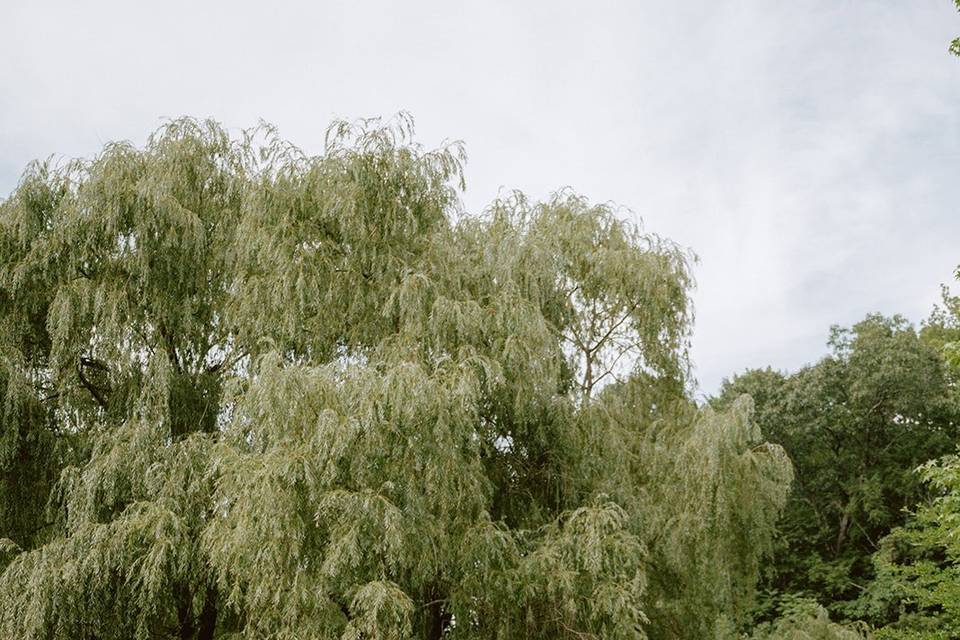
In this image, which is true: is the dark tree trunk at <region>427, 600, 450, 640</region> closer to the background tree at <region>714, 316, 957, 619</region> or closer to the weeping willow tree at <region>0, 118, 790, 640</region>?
the weeping willow tree at <region>0, 118, 790, 640</region>

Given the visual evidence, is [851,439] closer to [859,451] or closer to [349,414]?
[859,451]

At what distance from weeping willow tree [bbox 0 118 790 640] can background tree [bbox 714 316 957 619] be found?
12.5 metres

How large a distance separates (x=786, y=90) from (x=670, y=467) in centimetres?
700

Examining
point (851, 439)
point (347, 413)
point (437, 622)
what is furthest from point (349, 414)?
point (851, 439)

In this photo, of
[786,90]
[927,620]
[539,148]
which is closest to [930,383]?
[927,620]

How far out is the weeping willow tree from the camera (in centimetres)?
674

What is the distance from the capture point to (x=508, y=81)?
11695 mm

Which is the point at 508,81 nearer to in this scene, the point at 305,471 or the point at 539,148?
the point at 539,148

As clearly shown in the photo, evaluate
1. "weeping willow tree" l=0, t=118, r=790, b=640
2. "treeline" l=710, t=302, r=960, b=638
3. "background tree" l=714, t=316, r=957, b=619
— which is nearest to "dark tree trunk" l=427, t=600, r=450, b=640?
"weeping willow tree" l=0, t=118, r=790, b=640

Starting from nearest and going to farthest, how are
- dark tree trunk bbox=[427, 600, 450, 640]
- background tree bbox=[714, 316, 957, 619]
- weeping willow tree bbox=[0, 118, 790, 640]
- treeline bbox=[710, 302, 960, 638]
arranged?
weeping willow tree bbox=[0, 118, 790, 640], dark tree trunk bbox=[427, 600, 450, 640], treeline bbox=[710, 302, 960, 638], background tree bbox=[714, 316, 957, 619]

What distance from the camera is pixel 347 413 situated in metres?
6.81

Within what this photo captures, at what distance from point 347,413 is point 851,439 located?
19193 mm

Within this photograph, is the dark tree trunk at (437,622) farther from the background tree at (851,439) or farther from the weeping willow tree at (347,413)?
the background tree at (851,439)

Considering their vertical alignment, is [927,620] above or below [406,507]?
below
